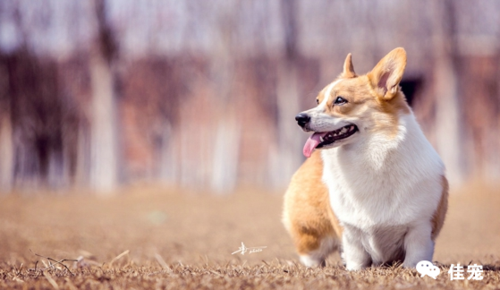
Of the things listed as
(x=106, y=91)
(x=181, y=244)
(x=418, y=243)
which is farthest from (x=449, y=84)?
(x=418, y=243)

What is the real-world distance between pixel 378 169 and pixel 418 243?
1.77ft

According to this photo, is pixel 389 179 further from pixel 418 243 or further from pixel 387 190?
pixel 418 243

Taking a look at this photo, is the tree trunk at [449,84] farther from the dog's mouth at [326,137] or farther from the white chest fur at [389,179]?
the dog's mouth at [326,137]

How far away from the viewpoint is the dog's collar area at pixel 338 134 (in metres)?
3.21

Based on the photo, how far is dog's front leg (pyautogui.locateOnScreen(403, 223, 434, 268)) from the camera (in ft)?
10.4

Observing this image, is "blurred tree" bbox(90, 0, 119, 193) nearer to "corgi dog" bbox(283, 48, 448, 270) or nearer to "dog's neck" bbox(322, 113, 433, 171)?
"corgi dog" bbox(283, 48, 448, 270)

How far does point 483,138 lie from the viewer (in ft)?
93.8

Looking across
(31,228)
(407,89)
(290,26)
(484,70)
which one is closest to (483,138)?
(484,70)

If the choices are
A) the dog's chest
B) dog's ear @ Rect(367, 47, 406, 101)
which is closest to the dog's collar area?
the dog's chest

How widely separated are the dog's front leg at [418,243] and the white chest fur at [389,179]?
0.24 ft

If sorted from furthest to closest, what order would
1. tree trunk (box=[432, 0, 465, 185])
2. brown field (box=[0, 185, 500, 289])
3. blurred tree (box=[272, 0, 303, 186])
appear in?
blurred tree (box=[272, 0, 303, 186]) → tree trunk (box=[432, 0, 465, 185]) → brown field (box=[0, 185, 500, 289])

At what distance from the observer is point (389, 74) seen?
341 cm

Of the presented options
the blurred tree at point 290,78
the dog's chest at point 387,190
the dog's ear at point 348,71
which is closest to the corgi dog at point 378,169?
the dog's chest at point 387,190

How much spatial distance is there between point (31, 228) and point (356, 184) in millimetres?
6260
